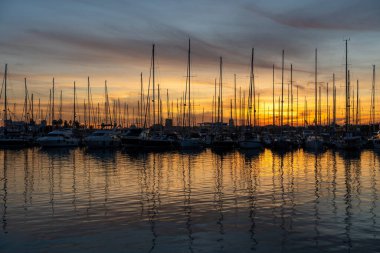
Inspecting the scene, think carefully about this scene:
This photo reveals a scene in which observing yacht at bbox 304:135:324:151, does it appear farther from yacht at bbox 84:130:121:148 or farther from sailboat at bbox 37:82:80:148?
sailboat at bbox 37:82:80:148

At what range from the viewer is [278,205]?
20.2 m

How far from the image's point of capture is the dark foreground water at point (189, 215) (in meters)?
13.7

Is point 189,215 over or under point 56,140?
under

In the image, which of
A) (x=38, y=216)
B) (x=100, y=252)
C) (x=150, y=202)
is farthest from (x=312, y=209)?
(x=38, y=216)

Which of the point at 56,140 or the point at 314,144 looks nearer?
the point at 56,140

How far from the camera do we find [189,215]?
17875 mm

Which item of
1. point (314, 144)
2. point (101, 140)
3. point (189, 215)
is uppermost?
point (101, 140)

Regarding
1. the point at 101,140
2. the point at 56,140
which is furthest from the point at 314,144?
the point at 56,140

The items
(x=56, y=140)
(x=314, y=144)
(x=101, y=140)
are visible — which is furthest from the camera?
(x=314, y=144)

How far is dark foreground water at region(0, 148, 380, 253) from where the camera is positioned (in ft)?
45.0

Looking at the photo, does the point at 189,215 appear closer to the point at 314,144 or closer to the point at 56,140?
the point at 56,140

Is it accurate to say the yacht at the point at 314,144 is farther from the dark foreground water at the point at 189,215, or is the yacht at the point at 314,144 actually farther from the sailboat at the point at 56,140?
the dark foreground water at the point at 189,215

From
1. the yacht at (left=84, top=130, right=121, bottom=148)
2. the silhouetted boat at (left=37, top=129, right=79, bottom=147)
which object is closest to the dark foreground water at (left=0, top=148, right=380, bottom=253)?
the yacht at (left=84, top=130, right=121, bottom=148)

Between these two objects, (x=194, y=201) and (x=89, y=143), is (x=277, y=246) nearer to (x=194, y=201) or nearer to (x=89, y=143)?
(x=194, y=201)
